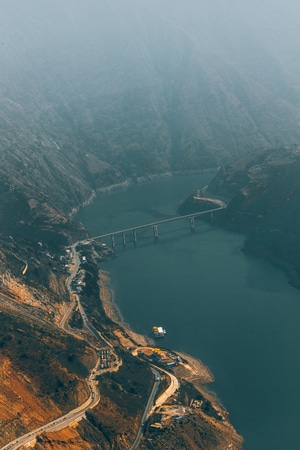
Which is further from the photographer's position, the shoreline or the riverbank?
the riverbank

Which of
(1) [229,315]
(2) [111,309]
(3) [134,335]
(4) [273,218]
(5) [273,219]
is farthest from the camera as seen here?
(4) [273,218]

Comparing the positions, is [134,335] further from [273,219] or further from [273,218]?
[273,218]

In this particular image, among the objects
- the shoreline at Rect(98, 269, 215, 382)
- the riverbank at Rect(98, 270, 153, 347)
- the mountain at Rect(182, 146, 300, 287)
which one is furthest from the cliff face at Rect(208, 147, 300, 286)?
the shoreline at Rect(98, 269, 215, 382)

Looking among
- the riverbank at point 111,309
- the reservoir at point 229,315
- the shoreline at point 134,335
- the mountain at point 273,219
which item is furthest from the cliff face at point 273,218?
the shoreline at point 134,335

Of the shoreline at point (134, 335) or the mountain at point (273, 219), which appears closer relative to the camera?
the shoreline at point (134, 335)

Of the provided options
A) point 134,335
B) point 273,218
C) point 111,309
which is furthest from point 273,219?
point 134,335

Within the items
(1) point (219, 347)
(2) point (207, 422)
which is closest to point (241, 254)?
(1) point (219, 347)

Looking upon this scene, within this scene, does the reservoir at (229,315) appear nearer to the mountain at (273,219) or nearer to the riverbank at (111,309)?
the riverbank at (111,309)

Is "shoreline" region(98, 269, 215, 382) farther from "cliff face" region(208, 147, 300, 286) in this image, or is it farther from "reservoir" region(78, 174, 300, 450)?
"cliff face" region(208, 147, 300, 286)

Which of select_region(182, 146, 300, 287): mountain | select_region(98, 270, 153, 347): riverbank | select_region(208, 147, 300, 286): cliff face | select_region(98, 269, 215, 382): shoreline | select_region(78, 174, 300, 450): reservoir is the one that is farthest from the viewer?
select_region(208, 147, 300, 286): cliff face
